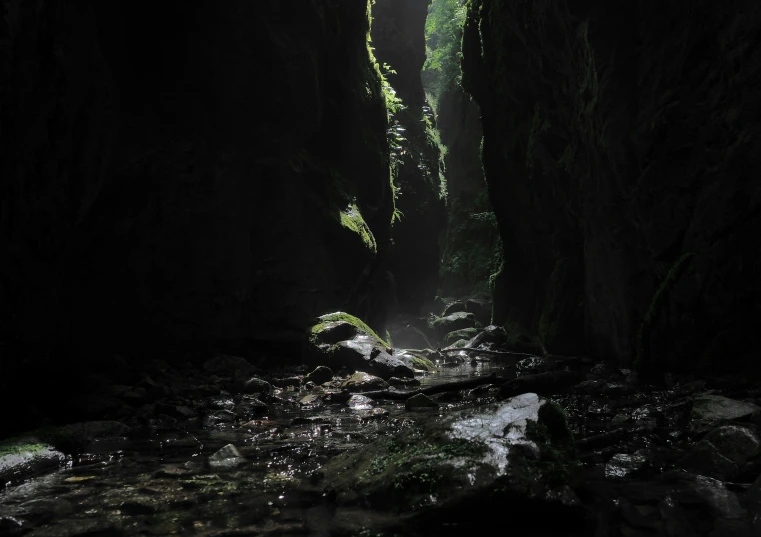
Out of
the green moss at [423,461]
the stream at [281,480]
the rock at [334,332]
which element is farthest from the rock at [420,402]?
the rock at [334,332]

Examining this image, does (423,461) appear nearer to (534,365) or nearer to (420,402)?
(420,402)

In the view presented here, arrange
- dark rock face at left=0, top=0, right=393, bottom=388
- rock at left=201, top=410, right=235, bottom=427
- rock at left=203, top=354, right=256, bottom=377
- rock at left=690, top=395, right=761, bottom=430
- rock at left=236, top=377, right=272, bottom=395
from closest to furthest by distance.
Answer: rock at left=690, top=395, right=761, bottom=430
dark rock face at left=0, top=0, right=393, bottom=388
rock at left=201, top=410, right=235, bottom=427
rock at left=236, top=377, right=272, bottom=395
rock at left=203, top=354, right=256, bottom=377

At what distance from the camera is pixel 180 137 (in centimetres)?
1134

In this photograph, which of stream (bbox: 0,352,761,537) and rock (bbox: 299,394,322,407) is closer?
stream (bbox: 0,352,761,537)

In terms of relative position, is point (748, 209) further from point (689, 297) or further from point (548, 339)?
point (548, 339)

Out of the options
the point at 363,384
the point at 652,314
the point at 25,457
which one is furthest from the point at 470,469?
the point at 652,314

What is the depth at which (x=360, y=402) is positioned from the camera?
297 inches

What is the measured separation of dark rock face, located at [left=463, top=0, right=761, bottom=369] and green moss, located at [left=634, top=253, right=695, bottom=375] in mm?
24

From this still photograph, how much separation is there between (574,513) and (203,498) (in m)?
2.23

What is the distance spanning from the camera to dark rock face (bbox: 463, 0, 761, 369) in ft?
22.8

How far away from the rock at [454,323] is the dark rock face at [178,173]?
8650 mm

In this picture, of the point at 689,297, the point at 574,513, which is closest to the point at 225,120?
the point at 689,297

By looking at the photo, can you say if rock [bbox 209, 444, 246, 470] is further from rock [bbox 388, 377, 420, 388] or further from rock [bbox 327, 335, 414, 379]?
rock [bbox 327, 335, 414, 379]

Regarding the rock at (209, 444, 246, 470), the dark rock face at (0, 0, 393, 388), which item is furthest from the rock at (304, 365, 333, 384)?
the rock at (209, 444, 246, 470)
